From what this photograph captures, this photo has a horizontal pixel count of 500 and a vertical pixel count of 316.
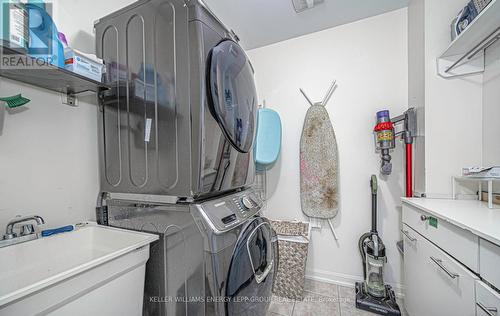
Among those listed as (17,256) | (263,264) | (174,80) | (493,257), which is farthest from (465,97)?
(17,256)

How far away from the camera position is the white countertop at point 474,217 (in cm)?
77

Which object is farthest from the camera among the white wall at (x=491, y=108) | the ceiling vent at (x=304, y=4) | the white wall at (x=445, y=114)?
the ceiling vent at (x=304, y=4)

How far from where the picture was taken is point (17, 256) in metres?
0.79

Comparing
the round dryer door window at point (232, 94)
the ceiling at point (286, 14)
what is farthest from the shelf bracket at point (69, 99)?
the ceiling at point (286, 14)

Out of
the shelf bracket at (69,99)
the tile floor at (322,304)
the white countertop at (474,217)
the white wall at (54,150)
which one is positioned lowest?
the tile floor at (322,304)

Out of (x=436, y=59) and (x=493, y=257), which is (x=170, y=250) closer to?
(x=493, y=257)

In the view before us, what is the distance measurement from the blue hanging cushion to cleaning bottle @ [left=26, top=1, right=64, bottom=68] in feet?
5.17

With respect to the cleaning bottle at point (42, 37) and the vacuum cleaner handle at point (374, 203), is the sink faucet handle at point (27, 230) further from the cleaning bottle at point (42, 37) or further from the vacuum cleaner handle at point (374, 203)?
the vacuum cleaner handle at point (374, 203)

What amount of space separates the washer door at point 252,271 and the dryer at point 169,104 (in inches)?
11.9

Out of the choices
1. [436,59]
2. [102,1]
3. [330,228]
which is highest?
[102,1]

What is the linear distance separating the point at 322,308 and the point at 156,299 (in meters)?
1.41

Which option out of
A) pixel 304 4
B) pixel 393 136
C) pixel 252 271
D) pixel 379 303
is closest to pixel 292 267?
pixel 379 303

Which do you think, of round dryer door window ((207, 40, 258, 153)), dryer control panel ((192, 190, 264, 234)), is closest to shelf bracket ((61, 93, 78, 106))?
round dryer door window ((207, 40, 258, 153))

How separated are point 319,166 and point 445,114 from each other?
106 centimetres
